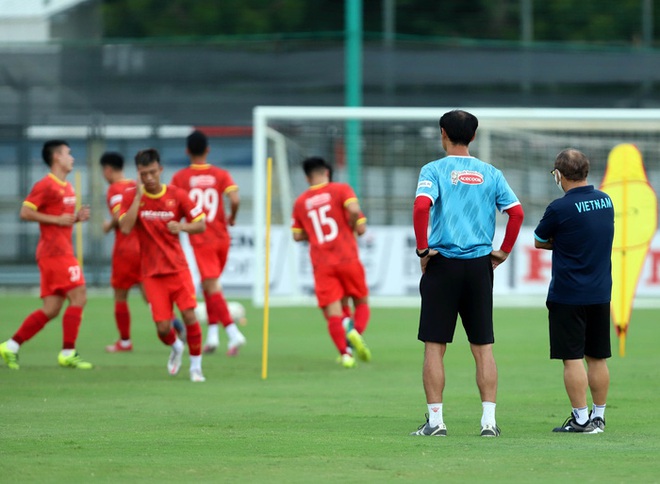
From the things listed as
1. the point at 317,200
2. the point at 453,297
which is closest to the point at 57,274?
the point at 317,200

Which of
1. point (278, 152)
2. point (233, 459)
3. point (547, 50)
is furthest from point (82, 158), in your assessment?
point (233, 459)

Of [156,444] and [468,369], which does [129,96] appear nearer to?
[468,369]

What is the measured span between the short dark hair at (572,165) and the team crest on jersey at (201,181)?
227 inches

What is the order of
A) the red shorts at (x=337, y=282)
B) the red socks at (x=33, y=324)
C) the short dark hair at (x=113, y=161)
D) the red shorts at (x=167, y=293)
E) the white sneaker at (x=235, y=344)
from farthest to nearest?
the short dark hair at (x=113, y=161) → the white sneaker at (x=235, y=344) → the red shorts at (x=337, y=282) → the red socks at (x=33, y=324) → the red shorts at (x=167, y=293)

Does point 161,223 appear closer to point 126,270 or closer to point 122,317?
point 126,270

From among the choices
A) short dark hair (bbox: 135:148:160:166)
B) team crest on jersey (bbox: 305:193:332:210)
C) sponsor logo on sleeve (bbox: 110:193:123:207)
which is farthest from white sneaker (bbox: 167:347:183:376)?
sponsor logo on sleeve (bbox: 110:193:123:207)

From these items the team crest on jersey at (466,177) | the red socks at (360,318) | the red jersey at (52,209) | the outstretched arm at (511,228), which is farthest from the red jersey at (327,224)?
the team crest on jersey at (466,177)

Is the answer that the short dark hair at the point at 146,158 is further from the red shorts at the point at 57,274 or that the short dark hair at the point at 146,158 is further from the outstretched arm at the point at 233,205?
the outstretched arm at the point at 233,205

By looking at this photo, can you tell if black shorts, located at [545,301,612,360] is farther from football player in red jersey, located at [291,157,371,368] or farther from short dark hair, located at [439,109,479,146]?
football player in red jersey, located at [291,157,371,368]

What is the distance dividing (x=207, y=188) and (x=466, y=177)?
586 cm

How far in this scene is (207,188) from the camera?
12969mm

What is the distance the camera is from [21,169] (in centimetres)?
2236

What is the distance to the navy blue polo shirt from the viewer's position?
777 cm

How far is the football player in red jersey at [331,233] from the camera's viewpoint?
12.0 metres
